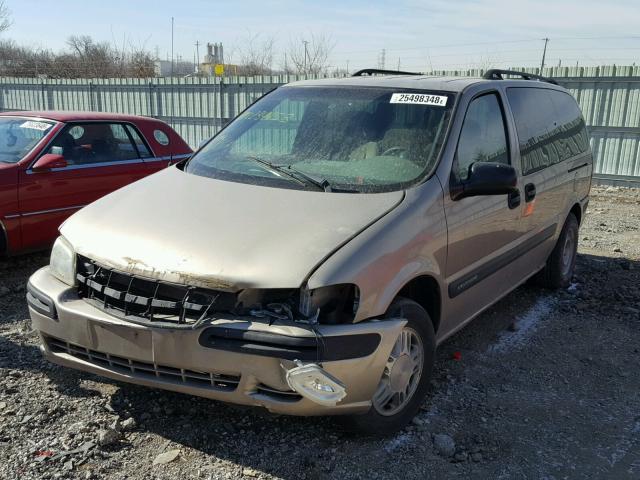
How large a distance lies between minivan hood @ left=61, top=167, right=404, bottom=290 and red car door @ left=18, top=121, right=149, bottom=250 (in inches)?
102

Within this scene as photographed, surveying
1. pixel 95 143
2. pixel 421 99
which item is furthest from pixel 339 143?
pixel 95 143

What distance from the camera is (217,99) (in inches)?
630

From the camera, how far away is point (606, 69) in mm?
12398

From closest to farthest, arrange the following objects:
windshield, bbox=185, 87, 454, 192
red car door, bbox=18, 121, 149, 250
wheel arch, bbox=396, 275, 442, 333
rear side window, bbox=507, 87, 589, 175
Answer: wheel arch, bbox=396, 275, 442, 333 < windshield, bbox=185, 87, 454, 192 < rear side window, bbox=507, 87, 589, 175 < red car door, bbox=18, 121, 149, 250

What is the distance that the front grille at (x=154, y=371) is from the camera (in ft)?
9.22

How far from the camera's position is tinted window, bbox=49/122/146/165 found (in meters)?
6.32

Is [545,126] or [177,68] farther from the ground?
[177,68]

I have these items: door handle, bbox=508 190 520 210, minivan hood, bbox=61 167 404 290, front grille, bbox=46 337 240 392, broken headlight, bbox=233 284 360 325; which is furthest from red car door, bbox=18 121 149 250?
door handle, bbox=508 190 520 210

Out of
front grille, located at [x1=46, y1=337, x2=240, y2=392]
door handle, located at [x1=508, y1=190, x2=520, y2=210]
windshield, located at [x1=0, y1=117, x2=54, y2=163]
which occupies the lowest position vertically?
front grille, located at [x1=46, y1=337, x2=240, y2=392]

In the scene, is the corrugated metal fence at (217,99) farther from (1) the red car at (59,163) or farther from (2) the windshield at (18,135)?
(2) the windshield at (18,135)

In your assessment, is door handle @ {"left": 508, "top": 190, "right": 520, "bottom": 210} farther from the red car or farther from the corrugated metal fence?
the corrugated metal fence

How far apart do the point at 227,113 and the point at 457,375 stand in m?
13.0

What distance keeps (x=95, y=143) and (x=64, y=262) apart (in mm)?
3708

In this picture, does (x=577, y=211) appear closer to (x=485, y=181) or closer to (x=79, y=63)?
(x=485, y=181)
